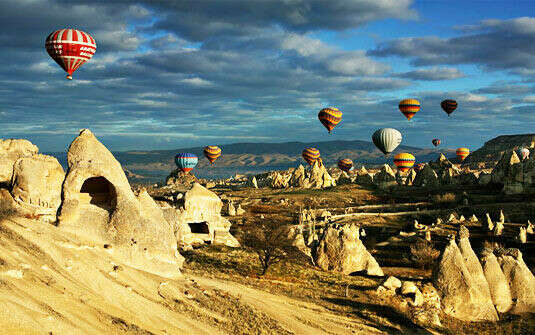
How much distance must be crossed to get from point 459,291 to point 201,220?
2305 centimetres

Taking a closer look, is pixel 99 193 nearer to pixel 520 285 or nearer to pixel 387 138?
pixel 520 285

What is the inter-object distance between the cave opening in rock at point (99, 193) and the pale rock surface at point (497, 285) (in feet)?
81.0

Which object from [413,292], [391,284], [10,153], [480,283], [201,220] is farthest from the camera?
[201,220]

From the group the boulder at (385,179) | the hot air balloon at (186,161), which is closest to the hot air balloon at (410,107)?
the boulder at (385,179)

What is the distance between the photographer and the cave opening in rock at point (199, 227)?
43.2 m

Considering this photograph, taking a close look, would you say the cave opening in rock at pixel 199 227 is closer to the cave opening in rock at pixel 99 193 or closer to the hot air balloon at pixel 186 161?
the cave opening in rock at pixel 99 193

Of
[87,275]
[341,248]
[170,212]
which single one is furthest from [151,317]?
[341,248]

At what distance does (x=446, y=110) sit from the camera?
454ft

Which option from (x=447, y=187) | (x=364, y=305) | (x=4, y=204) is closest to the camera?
(x=4, y=204)

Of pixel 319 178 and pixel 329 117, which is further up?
pixel 329 117

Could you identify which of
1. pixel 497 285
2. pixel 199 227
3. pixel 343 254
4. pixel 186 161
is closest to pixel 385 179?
pixel 186 161

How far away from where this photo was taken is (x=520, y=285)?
31.2m

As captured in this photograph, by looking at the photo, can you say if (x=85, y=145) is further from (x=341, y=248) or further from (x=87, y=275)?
(x=341, y=248)

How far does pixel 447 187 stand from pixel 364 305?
318 feet
